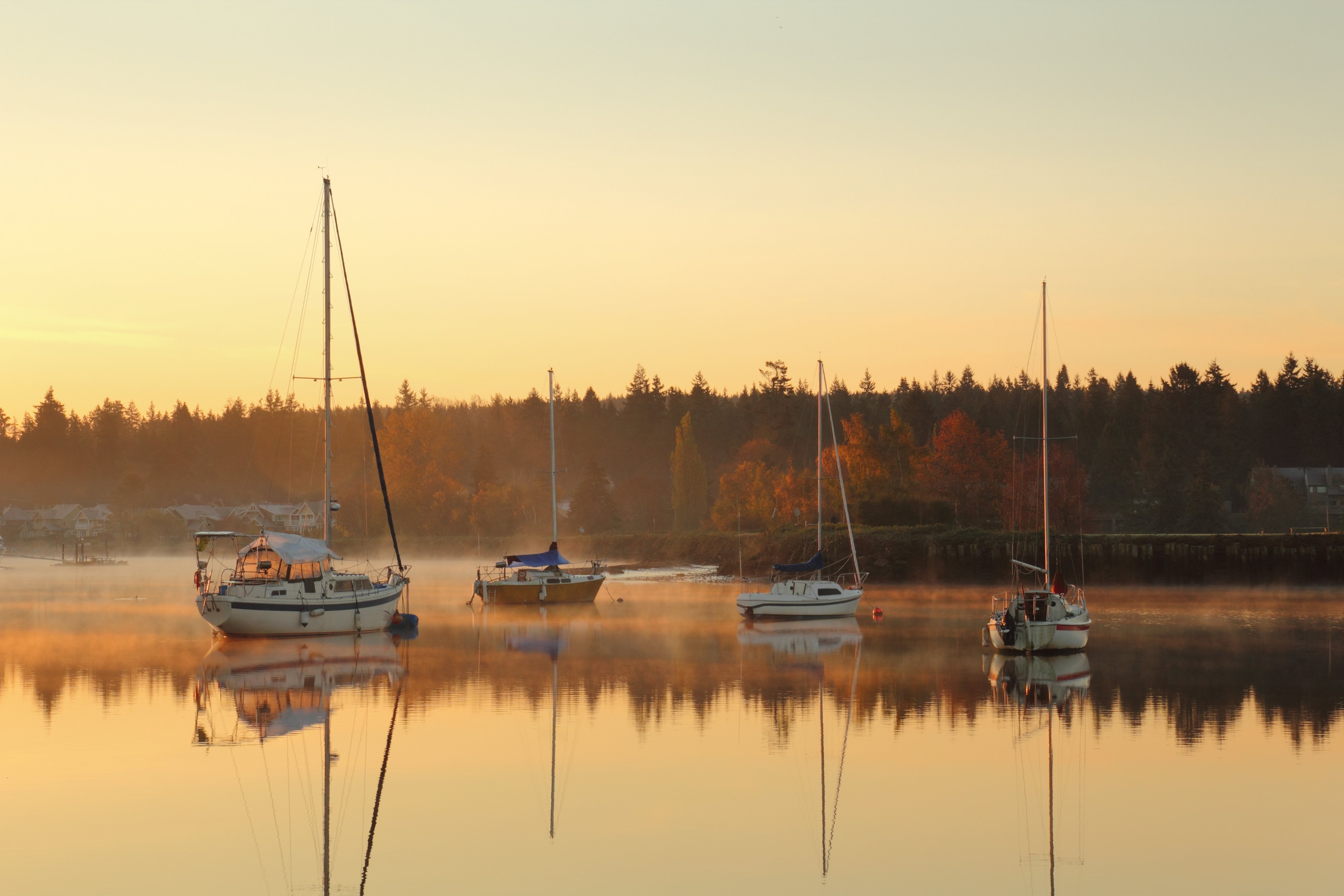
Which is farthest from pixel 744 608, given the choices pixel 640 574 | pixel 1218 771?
pixel 640 574

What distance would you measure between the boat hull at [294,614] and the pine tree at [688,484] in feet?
310

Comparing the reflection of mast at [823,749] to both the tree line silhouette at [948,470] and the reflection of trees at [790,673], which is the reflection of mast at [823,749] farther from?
the tree line silhouette at [948,470]

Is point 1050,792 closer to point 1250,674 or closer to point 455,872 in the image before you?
point 455,872

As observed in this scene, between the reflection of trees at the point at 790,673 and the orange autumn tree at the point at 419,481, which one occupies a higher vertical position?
the orange autumn tree at the point at 419,481

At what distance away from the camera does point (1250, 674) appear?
37.2 metres

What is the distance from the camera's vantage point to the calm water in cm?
1723

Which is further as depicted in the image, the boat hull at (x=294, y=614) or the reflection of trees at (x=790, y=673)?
the boat hull at (x=294, y=614)

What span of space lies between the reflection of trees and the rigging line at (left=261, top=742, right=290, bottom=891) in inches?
221

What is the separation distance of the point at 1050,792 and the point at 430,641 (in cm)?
2959

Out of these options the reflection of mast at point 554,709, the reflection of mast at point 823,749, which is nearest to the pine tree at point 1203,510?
the reflection of mast at point 823,749

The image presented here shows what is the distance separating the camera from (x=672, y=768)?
77.6 ft

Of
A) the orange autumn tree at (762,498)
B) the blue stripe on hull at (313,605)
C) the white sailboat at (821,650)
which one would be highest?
the orange autumn tree at (762,498)

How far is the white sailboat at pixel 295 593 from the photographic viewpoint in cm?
4616

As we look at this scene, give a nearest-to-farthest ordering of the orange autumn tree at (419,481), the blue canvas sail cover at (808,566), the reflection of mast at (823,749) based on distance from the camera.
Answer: the reflection of mast at (823,749), the blue canvas sail cover at (808,566), the orange autumn tree at (419,481)
